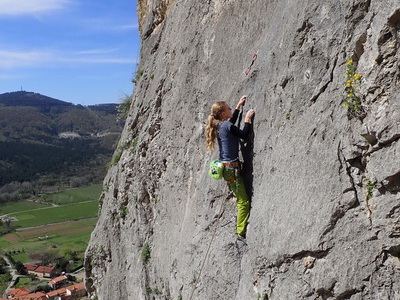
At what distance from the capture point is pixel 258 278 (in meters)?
6.29

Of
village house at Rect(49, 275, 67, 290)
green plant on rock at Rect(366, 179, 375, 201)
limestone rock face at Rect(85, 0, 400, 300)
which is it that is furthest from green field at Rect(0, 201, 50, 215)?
green plant on rock at Rect(366, 179, 375, 201)

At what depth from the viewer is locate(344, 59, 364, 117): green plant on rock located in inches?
199

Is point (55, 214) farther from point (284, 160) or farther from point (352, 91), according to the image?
point (352, 91)

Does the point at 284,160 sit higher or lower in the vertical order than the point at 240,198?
higher

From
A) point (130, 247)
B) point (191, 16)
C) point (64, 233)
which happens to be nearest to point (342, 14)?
point (191, 16)

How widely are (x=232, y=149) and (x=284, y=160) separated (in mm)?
1253

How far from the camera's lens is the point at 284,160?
20.3ft

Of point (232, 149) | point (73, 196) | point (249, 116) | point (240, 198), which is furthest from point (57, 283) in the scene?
point (73, 196)

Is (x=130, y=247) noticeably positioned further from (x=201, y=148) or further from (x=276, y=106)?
(x=276, y=106)

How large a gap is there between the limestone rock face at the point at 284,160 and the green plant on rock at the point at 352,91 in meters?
0.06

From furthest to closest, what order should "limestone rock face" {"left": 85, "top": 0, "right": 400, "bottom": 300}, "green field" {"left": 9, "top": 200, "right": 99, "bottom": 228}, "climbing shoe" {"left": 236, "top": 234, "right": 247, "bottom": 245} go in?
"green field" {"left": 9, "top": 200, "right": 99, "bottom": 228}, "climbing shoe" {"left": 236, "top": 234, "right": 247, "bottom": 245}, "limestone rock face" {"left": 85, "top": 0, "right": 400, "bottom": 300}

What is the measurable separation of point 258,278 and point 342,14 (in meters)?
4.13

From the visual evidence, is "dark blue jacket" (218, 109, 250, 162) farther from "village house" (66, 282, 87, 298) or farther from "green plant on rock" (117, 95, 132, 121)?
"village house" (66, 282, 87, 298)

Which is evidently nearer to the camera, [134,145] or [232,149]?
[232,149]
